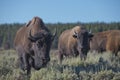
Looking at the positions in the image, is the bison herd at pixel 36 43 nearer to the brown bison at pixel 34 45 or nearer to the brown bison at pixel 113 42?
the brown bison at pixel 34 45

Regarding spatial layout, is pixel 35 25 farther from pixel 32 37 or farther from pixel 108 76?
pixel 108 76

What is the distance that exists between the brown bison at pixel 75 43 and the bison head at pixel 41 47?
499cm

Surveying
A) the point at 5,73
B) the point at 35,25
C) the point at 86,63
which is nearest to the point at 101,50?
the point at 86,63

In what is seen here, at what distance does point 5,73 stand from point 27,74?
0.72 m

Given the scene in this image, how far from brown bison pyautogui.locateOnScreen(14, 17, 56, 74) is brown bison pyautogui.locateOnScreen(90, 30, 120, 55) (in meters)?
9.79

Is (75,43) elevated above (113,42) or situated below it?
above

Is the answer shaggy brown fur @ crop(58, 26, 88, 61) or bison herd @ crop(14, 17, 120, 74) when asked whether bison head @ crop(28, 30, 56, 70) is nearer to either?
bison herd @ crop(14, 17, 120, 74)

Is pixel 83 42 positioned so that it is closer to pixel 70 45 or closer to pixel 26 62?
pixel 70 45

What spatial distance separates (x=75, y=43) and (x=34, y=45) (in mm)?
6521

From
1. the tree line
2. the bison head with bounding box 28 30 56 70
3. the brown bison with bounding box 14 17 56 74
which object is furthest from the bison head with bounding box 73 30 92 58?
the tree line

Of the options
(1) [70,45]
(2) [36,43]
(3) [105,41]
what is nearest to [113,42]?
(3) [105,41]

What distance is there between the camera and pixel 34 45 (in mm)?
12492

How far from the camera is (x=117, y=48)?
72.3ft

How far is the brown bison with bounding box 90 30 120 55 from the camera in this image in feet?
75.4
